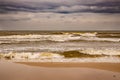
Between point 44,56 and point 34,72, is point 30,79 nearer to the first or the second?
point 34,72

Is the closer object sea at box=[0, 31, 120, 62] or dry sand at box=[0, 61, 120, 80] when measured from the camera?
dry sand at box=[0, 61, 120, 80]

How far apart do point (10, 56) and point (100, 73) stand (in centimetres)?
477

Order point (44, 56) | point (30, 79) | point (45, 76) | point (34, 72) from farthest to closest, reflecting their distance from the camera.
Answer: point (44, 56) < point (34, 72) < point (45, 76) < point (30, 79)

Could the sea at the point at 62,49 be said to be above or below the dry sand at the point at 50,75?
below

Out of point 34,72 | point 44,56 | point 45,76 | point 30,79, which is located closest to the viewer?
point 30,79

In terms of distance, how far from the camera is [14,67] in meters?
5.05

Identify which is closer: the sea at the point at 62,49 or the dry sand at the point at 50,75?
the dry sand at the point at 50,75

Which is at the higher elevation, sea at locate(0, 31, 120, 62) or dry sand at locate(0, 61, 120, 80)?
dry sand at locate(0, 61, 120, 80)

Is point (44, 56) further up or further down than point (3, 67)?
further down

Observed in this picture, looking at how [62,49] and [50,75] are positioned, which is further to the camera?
[62,49]

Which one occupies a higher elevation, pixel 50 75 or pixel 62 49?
pixel 50 75

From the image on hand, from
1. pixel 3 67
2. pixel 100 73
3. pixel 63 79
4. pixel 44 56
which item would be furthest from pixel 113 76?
pixel 44 56

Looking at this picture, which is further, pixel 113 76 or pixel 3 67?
pixel 3 67

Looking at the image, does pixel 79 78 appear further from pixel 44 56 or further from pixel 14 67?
pixel 44 56
